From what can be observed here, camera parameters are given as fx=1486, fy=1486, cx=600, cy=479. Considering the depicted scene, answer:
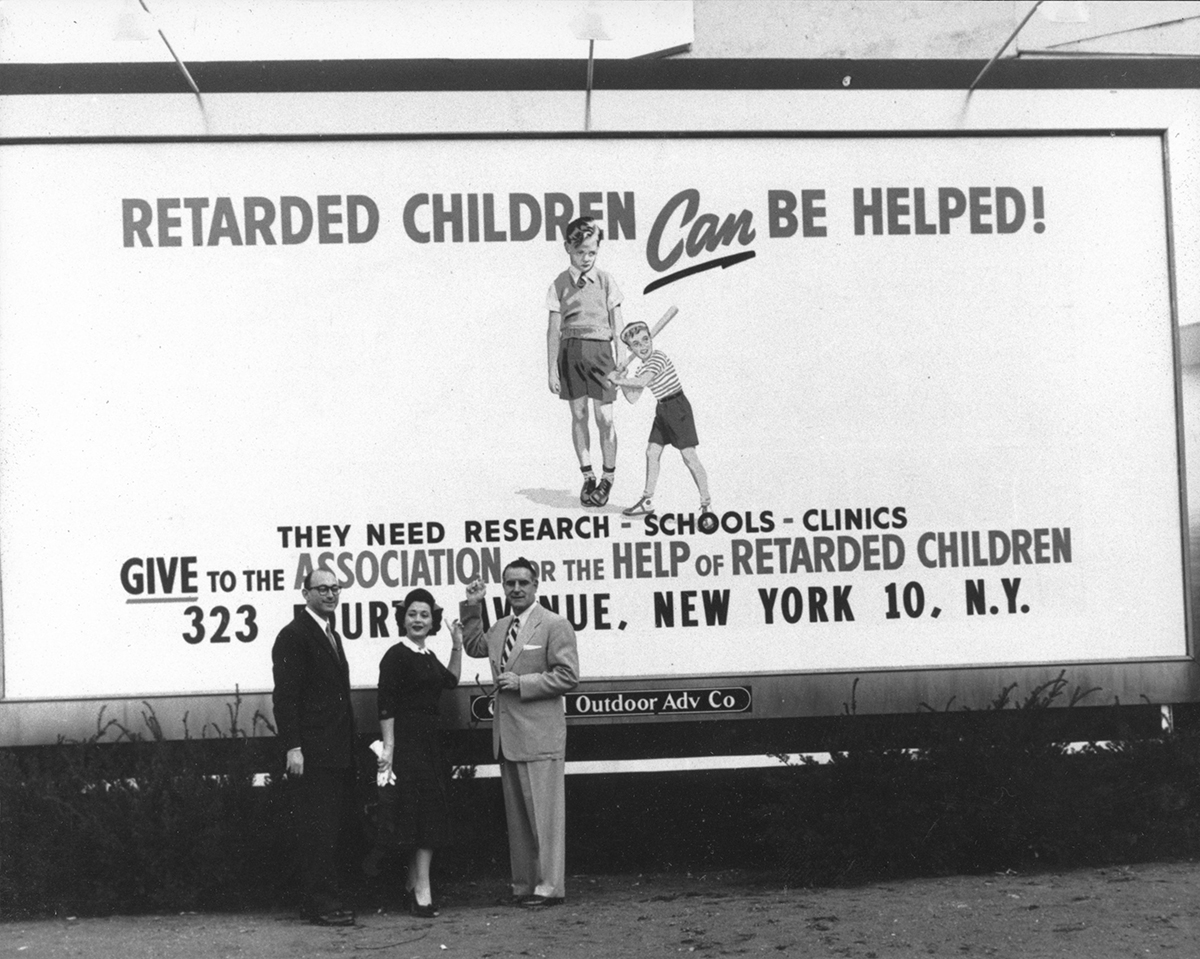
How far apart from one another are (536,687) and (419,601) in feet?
2.24

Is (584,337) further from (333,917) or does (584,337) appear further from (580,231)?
(333,917)

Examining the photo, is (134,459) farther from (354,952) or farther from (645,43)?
(645,43)

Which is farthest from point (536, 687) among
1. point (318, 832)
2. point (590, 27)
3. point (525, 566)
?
point (590, 27)

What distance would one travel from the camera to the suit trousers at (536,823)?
22.9 feet

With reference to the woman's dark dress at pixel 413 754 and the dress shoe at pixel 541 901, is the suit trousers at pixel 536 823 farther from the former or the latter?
the woman's dark dress at pixel 413 754

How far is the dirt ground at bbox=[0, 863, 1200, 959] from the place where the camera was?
6.20m

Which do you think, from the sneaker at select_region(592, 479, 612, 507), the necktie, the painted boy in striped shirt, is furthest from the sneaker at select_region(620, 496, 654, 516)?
the necktie

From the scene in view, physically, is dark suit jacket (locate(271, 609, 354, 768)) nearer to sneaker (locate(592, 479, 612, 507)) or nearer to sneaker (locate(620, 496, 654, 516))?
sneaker (locate(592, 479, 612, 507))

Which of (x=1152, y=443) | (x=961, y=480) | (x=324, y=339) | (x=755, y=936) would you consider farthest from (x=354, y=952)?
(x=1152, y=443)

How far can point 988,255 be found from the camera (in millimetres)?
7660

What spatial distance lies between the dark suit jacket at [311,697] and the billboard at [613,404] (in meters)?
0.53

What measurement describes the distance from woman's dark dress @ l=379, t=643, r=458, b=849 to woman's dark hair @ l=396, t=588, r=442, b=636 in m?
0.20

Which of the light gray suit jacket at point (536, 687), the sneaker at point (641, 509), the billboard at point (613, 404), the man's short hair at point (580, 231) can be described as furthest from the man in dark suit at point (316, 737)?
the man's short hair at point (580, 231)

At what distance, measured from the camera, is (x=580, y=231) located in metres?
7.51
